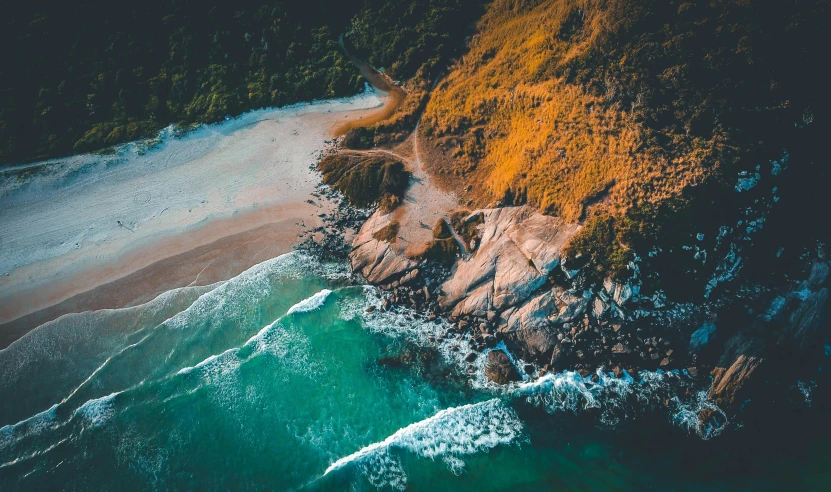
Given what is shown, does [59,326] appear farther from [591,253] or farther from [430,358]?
[591,253]

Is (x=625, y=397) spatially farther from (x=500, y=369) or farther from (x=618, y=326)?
(x=500, y=369)

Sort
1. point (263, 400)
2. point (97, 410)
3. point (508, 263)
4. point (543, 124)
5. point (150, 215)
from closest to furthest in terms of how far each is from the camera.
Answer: point (97, 410)
point (263, 400)
point (508, 263)
point (543, 124)
point (150, 215)

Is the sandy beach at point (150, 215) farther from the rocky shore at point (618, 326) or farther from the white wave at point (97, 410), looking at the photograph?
the rocky shore at point (618, 326)

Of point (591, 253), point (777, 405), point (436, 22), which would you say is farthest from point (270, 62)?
point (777, 405)

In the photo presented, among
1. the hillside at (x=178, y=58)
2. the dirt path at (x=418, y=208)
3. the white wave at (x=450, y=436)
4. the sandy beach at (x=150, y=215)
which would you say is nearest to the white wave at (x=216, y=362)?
the sandy beach at (x=150, y=215)

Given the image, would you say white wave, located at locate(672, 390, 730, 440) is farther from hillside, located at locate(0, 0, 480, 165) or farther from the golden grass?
hillside, located at locate(0, 0, 480, 165)

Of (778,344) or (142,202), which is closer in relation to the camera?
(778,344)

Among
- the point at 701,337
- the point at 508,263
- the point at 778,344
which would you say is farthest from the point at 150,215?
the point at 778,344
